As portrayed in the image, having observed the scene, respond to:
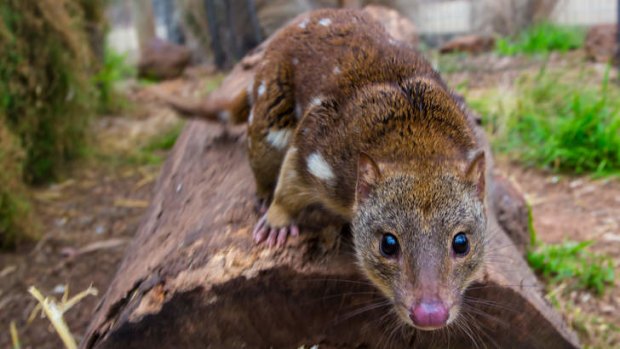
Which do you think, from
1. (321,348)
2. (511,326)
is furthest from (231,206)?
(511,326)

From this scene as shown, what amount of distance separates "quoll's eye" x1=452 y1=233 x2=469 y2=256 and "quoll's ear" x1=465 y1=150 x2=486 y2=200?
0.22 m

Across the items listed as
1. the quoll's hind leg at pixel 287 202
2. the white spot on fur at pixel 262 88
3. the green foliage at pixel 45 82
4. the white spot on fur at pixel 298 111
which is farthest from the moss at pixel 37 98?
the quoll's hind leg at pixel 287 202

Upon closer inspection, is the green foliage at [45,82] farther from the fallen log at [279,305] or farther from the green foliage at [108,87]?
the fallen log at [279,305]

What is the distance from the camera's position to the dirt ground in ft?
11.8

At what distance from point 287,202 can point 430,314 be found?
0.95 m

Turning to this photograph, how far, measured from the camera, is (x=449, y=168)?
2229mm

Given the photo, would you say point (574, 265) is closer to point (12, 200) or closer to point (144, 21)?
point (12, 200)

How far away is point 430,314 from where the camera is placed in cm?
191

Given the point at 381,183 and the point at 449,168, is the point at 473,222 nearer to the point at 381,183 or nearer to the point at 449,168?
the point at 449,168

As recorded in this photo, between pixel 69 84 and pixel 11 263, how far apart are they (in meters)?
2.08

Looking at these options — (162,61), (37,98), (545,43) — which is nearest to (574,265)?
(37,98)

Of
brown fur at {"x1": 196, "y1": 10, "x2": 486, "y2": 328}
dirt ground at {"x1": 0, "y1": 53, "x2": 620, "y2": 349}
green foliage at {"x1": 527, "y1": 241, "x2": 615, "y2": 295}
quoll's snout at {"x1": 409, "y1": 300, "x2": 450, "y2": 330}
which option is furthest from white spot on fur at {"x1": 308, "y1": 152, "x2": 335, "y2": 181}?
green foliage at {"x1": 527, "y1": 241, "x2": 615, "y2": 295}

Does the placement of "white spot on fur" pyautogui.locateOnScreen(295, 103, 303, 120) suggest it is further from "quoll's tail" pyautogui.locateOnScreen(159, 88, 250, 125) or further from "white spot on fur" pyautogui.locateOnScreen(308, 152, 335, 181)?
"quoll's tail" pyautogui.locateOnScreen(159, 88, 250, 125)

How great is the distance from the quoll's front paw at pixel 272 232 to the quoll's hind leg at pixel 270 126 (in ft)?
0.91
